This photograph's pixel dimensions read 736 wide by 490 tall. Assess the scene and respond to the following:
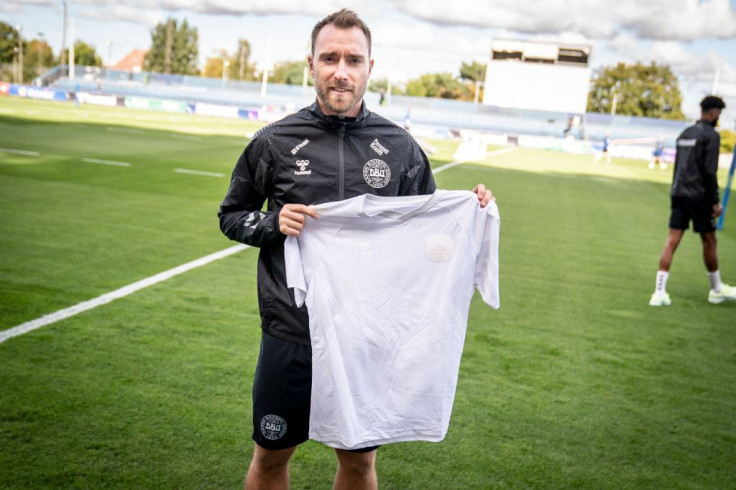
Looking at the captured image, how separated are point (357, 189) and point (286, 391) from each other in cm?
82

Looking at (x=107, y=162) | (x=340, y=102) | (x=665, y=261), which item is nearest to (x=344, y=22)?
(x=340, y=102)

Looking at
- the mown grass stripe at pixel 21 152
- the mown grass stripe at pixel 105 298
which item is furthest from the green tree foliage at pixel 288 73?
the mown grass stripe at pixel 105 298

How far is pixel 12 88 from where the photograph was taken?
173 ft

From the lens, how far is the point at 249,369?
16.9ft

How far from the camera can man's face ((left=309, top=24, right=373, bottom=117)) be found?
2674 millimetres

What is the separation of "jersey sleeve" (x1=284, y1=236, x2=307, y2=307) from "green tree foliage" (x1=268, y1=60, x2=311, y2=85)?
11714 cm

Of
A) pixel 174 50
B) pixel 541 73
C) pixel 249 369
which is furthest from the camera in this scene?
pixel 174 50

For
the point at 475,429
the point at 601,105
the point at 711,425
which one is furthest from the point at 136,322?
the point at 601,105

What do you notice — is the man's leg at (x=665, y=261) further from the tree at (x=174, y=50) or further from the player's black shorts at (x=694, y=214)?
the tree at (x=174, y=50)

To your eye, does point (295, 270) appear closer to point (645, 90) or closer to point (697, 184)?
point (697, 184)

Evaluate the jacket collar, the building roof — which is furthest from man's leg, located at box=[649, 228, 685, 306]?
the building roof

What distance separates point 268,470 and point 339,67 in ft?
5.24

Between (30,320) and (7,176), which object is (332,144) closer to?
(30,320)

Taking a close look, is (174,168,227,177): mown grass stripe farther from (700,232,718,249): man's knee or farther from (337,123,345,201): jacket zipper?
(337,123,345,201): jacket zipper
